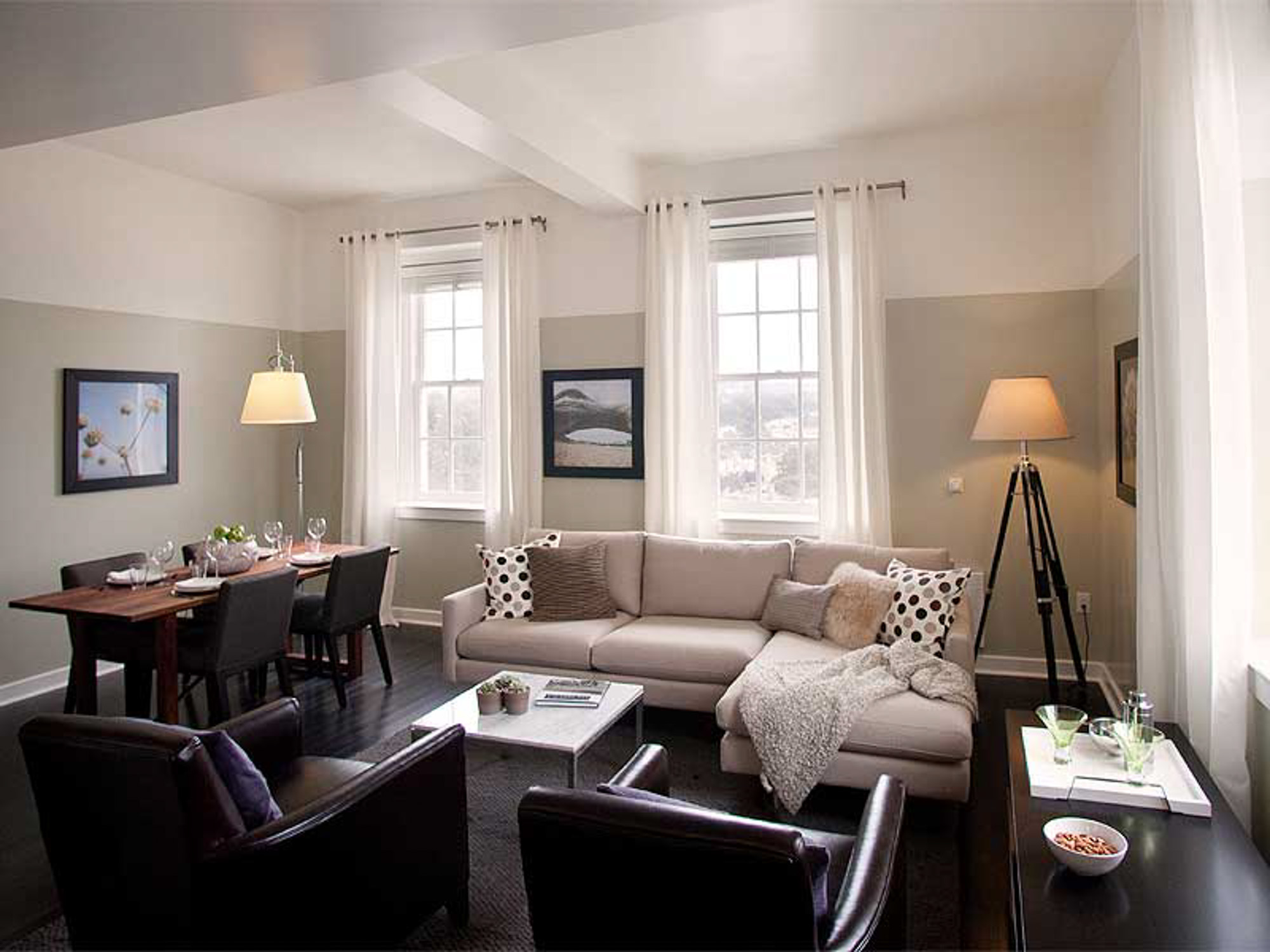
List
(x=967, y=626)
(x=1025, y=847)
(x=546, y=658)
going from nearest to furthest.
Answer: (x=1025, y=847) → (x=967, y=626) → (x=546, y=658)

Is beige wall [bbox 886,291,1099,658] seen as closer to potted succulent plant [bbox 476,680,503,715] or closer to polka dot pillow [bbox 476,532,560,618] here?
polka dot pillow [bbox 476,532,560,618]

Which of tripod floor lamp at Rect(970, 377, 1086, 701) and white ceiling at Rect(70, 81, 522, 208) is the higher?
white ceiling at Rect(70, 81, 522, 208)

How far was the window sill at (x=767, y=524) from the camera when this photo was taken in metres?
5.13

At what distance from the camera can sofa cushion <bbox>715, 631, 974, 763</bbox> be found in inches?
118

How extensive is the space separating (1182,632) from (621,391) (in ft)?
11.9

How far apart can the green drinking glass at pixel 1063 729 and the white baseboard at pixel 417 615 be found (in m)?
4.52

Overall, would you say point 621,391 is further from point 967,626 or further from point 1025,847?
point 1025,847

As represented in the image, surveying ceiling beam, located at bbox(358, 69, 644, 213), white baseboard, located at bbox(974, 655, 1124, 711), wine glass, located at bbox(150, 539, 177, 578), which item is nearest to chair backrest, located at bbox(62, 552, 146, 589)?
wine glass, located at bbox(150, 539, 177, 578)

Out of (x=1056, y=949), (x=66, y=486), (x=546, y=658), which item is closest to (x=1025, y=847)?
(x=1056, y=949)

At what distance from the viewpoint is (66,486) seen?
481cm

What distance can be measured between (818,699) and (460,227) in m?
4.18

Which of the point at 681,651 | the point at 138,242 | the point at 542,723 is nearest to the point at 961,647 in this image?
the point at 681,651

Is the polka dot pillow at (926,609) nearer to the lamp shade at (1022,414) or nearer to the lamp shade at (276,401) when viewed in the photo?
the lamp shade at (1022,414)

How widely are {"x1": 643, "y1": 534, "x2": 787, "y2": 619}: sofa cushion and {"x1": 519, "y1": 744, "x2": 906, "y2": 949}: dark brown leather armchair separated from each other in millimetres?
2720
